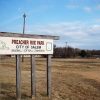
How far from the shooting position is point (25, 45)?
11.9 meters

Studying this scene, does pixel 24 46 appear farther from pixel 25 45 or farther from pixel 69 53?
pixel 69 53

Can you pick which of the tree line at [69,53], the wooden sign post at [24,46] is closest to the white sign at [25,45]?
the wooden sign post at [24,46]

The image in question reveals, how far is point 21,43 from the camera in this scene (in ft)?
38.4

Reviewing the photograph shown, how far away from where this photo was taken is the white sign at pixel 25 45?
11.1m

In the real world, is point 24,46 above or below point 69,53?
below

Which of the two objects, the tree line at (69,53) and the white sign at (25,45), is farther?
the tree line at (69,53)

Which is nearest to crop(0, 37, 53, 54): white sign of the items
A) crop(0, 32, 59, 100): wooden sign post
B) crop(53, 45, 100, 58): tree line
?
crop(0, 32, 59, 100): wooden sign post

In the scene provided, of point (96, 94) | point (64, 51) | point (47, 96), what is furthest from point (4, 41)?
point (64, 51)

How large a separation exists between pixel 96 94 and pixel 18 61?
4050mm

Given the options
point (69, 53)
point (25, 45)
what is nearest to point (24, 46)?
point (25, 45)

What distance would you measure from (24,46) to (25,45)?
0.07 m

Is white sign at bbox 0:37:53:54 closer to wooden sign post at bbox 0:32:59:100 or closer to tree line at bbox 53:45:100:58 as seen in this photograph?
wooden sign post at bbox 0:32:59:100

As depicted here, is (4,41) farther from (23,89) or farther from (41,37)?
(23,89)

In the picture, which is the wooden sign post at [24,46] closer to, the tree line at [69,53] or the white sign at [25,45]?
the white sign at [25,45]
